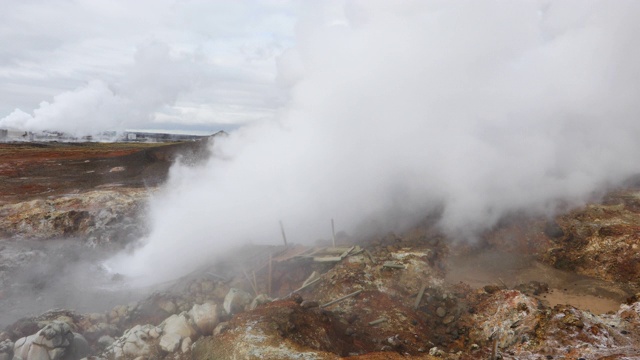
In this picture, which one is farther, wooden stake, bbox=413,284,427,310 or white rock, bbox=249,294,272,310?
wooden stake, bbox=413,284,427,310

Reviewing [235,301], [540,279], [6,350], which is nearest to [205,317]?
[235,301]

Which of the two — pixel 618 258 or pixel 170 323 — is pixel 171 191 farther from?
pixel 618 258

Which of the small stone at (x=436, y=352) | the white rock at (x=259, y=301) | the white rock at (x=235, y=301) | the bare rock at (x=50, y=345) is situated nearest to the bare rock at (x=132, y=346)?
the bare rock at (x=50, y=345)

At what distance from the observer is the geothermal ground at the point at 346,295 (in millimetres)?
6133

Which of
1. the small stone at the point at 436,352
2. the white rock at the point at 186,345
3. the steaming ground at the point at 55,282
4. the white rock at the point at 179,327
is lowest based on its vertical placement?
the steaming ground at the point at 55,282

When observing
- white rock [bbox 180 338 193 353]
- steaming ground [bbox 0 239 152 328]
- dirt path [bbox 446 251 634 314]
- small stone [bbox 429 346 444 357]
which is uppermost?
dirt path [bbox 446 251 634 314]

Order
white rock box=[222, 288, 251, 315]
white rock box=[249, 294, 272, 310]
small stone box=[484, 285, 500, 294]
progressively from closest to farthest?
white rock box=[222, 288, 251, 315] < white rock box=[249, 294, 272, 310] < small stone box=[484, 285, 500, 294]

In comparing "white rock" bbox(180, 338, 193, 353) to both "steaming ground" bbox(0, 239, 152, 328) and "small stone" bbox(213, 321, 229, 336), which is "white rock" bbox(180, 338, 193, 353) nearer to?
"small stone" bbox(213, 321, 229, 336)

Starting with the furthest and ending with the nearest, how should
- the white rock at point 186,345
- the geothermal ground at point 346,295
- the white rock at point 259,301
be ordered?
the white rock at point 259,301 < the white rock at point 186,345 < the geothermal ground at point 346,295

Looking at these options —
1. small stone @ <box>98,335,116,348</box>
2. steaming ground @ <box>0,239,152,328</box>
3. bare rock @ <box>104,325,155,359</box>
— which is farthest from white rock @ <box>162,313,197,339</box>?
steaming ground @ <box>0,239,152,328</box>

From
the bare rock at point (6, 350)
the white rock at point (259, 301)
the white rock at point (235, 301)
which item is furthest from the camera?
the white rock at point (259, 301)

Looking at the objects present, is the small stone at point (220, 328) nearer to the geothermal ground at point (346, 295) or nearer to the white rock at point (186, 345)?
the geothermal ground at point (346, 295)

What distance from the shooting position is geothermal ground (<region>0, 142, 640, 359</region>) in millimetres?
6133

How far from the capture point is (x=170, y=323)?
6680 millimetres
